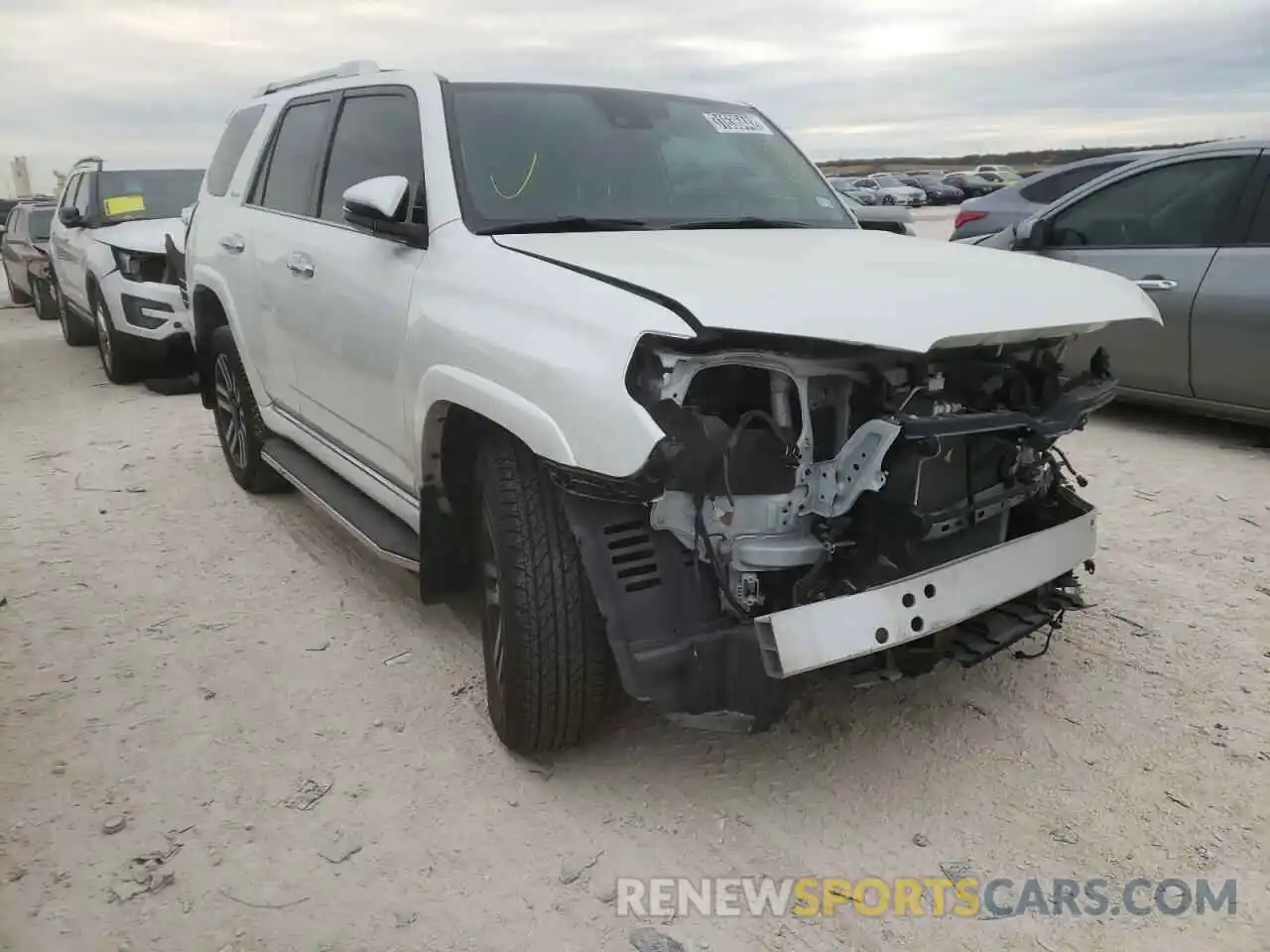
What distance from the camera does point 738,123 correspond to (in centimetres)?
424

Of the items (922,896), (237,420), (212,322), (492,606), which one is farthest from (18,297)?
(922,896)

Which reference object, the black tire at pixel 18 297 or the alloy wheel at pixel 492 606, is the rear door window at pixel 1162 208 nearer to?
the alloy wheel at pixel 492 606

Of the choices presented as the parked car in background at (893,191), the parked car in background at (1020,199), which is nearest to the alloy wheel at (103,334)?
the parked car in background at (1020,199)

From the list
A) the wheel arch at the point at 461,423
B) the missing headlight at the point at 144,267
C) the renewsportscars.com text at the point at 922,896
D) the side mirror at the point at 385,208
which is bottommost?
the renewsportscars.com text at the point at 922,896

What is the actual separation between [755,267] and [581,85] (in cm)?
161

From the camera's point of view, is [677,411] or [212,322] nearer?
[677,411]

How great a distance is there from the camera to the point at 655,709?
263 centimetres

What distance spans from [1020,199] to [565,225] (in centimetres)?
727

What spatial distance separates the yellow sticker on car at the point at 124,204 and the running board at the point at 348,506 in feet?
18.5

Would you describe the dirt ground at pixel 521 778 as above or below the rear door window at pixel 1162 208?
below

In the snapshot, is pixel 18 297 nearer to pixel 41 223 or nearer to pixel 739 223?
pixel 41 223

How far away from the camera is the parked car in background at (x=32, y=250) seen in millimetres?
13656

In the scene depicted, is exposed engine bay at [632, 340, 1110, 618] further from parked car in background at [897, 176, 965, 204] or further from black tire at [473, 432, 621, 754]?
parked car in background at [897, 176, 965, 204]

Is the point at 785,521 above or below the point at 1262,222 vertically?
below
